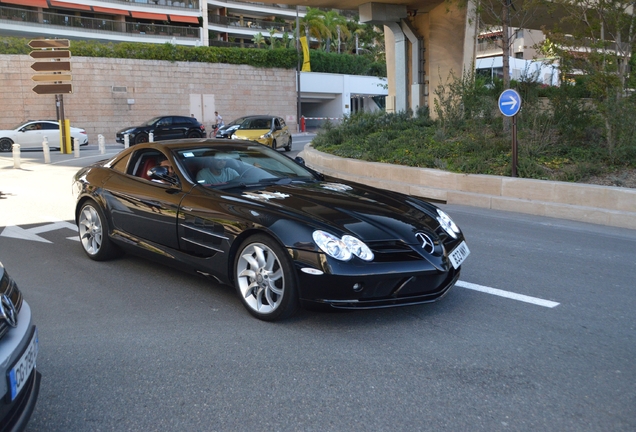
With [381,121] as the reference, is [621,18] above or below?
above

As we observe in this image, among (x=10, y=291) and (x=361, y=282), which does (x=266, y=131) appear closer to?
(x=361, y=282)

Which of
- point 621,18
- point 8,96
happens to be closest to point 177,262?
point 621,18

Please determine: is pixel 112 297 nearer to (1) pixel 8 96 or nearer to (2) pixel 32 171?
(2) pixel 32 171

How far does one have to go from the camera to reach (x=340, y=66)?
54.4 metres

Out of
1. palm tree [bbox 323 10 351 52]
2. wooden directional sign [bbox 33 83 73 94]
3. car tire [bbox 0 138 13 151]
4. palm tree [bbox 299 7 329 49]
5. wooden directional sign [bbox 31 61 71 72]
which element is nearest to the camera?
wooden directional sign [bbox 33 83 73 94]

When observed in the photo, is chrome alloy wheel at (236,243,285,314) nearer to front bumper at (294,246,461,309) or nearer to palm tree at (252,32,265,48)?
front bumper at (294,246,461,309)

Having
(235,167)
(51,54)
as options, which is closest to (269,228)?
(235,167)

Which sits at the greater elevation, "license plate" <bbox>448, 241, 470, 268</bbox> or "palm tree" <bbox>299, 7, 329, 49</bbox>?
"palm tree" <bbox>299, 7, 329, 49</bbox>

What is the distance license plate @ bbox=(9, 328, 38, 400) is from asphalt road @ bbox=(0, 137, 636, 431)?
0.69m

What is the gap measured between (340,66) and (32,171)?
39.3 m

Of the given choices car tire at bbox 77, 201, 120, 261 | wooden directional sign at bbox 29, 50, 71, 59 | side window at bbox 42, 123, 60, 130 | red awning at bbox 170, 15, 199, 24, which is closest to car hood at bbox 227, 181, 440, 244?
car tire at bbox 77, 201, 120, 261

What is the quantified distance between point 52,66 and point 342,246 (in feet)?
83.2

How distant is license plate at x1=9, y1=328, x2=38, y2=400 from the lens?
2.63 meters

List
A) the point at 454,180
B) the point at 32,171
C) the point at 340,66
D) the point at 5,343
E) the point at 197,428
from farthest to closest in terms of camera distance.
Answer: the point at 340,66, the point at 32,171, the point at 454,180, the point at 197,428, the point at 5,343
